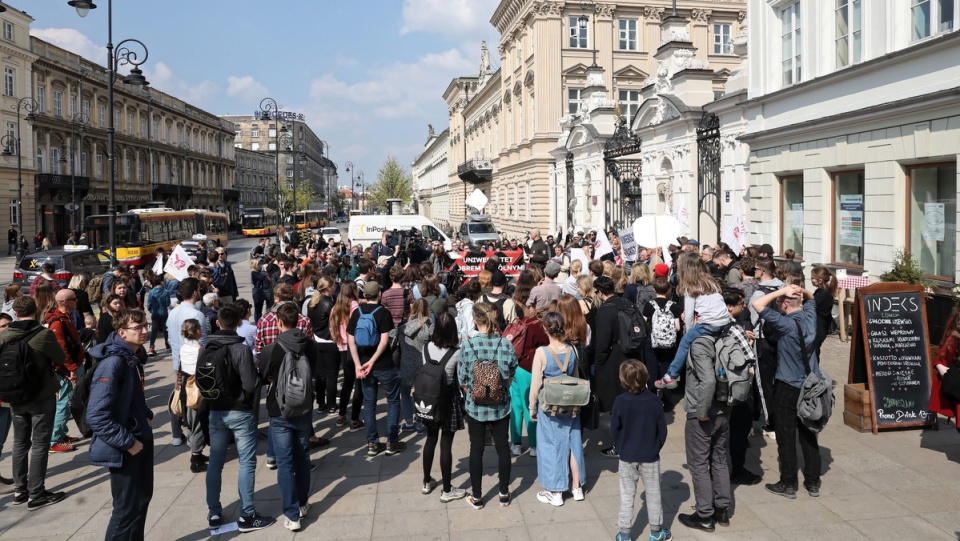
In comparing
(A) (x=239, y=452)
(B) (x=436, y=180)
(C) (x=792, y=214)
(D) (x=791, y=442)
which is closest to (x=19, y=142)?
(C) (x=792, y=214)

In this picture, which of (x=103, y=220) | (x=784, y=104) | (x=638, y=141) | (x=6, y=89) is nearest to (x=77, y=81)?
(x=6, y=89)

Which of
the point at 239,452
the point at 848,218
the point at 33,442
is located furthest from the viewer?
the point at 848,218

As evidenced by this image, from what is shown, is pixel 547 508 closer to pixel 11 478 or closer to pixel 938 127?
pixel 11 478

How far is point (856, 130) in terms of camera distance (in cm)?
1208

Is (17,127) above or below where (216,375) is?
above

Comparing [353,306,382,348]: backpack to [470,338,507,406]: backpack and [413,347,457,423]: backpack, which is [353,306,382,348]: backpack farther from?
[470,338,507,406]: backpack

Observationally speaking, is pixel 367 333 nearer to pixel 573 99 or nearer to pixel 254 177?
pixel 573 99

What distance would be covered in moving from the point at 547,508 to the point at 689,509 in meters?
1.16

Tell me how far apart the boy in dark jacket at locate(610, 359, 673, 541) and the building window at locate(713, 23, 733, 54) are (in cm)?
4068

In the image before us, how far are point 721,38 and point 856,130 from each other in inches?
1271

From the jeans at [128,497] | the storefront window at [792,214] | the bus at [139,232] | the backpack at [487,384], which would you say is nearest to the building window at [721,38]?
the storefront window at [792,214]

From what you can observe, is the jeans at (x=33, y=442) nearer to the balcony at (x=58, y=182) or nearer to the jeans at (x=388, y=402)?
the jeans at (x=388, y=402)

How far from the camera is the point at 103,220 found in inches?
1266

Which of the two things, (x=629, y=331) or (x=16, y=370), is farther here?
(x=629, y=331)
